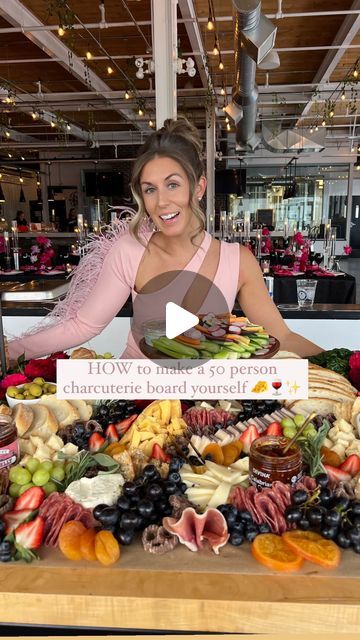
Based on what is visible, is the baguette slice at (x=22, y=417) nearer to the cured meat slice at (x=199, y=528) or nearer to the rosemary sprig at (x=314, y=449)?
the cured meat slice at (x=199, y=528)

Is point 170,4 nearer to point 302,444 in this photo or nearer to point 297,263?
point 302,444

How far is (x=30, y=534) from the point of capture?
1151 millimetres

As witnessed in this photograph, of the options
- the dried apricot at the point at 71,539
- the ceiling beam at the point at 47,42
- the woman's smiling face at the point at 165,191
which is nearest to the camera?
the dried apricot at the point at 71,539

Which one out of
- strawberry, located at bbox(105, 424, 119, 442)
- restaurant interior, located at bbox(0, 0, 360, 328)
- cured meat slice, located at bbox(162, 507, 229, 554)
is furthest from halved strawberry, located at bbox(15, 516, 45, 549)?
restaurant interior, located at bbox(0, 0, 360, 328)

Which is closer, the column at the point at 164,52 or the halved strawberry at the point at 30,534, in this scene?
the halved strawberry at the point at 30,534

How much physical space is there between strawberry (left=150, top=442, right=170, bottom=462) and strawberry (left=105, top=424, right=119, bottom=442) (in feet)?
0.51

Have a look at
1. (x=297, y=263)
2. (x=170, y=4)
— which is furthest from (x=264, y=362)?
(x=297, y=263)

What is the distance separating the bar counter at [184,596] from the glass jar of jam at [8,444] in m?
0.28

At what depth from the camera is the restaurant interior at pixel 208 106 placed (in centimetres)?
611

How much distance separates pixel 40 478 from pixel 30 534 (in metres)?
0.16

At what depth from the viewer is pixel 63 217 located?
18.7 metres

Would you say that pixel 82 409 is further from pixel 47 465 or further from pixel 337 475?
pixel 337 475
